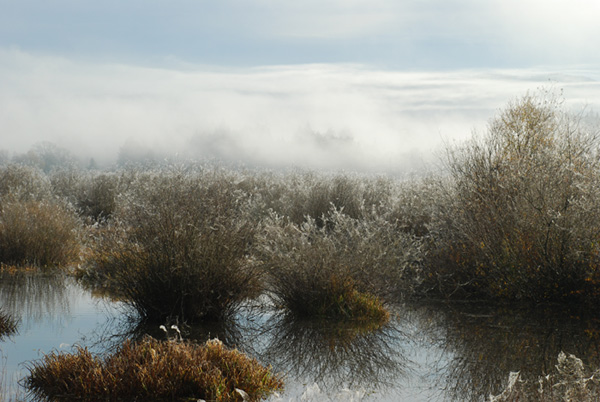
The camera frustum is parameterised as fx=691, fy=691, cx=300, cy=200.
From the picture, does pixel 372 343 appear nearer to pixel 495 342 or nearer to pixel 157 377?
pixel 495 342

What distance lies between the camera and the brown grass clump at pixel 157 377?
660cm

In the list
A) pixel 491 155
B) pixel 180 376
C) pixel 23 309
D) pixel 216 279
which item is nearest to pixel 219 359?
pixel 180 376

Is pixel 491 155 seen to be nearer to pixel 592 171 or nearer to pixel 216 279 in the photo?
pixel 592 171

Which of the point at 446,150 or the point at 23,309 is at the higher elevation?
the point at 446,150

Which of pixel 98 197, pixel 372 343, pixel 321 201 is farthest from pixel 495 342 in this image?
pixel 98 197

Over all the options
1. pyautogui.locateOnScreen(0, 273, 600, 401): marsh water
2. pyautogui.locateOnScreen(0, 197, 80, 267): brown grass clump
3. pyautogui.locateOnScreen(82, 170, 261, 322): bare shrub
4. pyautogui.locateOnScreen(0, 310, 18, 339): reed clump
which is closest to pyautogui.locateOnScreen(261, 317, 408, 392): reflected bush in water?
pyautogui.locateOnScreen(0, 273, 600, 401): marsh water

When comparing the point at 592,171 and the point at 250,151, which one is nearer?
the point at 592,171

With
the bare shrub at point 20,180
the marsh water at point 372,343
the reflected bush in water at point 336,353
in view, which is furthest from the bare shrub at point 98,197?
the reflected bush in water at point 336,353

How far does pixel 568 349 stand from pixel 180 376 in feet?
16.2

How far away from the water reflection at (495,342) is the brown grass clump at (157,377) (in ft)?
6.87

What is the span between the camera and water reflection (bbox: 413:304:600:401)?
7516 millimetres

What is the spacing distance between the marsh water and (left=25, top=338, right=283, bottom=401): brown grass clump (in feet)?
0.96

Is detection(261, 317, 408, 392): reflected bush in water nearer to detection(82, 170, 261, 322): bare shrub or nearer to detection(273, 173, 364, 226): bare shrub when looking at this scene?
detection(82, 170, 261, 322): bare shrub

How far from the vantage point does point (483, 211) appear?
40.7ft
